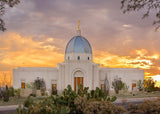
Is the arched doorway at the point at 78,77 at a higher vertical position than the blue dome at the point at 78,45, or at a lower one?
lower

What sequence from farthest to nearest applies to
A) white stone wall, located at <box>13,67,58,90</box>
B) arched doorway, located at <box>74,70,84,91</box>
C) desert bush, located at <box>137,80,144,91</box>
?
white stone wall, located at <box>13,67,58,90</box>, desert bush, located at <box>137,80,144,91</box>, arched doorway, located at <box>74,70,84,91</box>

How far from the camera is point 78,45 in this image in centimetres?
4012

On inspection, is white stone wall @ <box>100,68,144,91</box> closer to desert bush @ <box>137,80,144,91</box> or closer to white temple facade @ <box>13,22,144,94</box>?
white temple facade @ <box>13,22,144,94</box>

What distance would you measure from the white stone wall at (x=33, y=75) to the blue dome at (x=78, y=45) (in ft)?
15.2

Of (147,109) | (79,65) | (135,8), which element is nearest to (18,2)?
(135,8)

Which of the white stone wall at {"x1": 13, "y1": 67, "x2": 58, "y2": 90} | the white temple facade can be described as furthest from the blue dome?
the white stone wall at {"x1": 13, "y1": 67, "x2": 58, "y2": 90}

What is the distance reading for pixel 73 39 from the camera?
133 ft

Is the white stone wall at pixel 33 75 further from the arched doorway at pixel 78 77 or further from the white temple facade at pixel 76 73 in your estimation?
the arched doorway at pixel 78 77

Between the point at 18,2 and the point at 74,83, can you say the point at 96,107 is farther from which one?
the point at 74,83

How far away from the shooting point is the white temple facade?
38.4 m

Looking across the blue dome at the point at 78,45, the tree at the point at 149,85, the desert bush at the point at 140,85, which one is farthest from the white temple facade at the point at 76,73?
the tree at the point at 149,85

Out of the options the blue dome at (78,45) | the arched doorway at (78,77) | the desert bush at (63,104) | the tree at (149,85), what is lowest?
the desert bush at (63,104)

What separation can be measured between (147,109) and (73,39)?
30122mm

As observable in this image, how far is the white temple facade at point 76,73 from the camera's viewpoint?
38.4 metres
